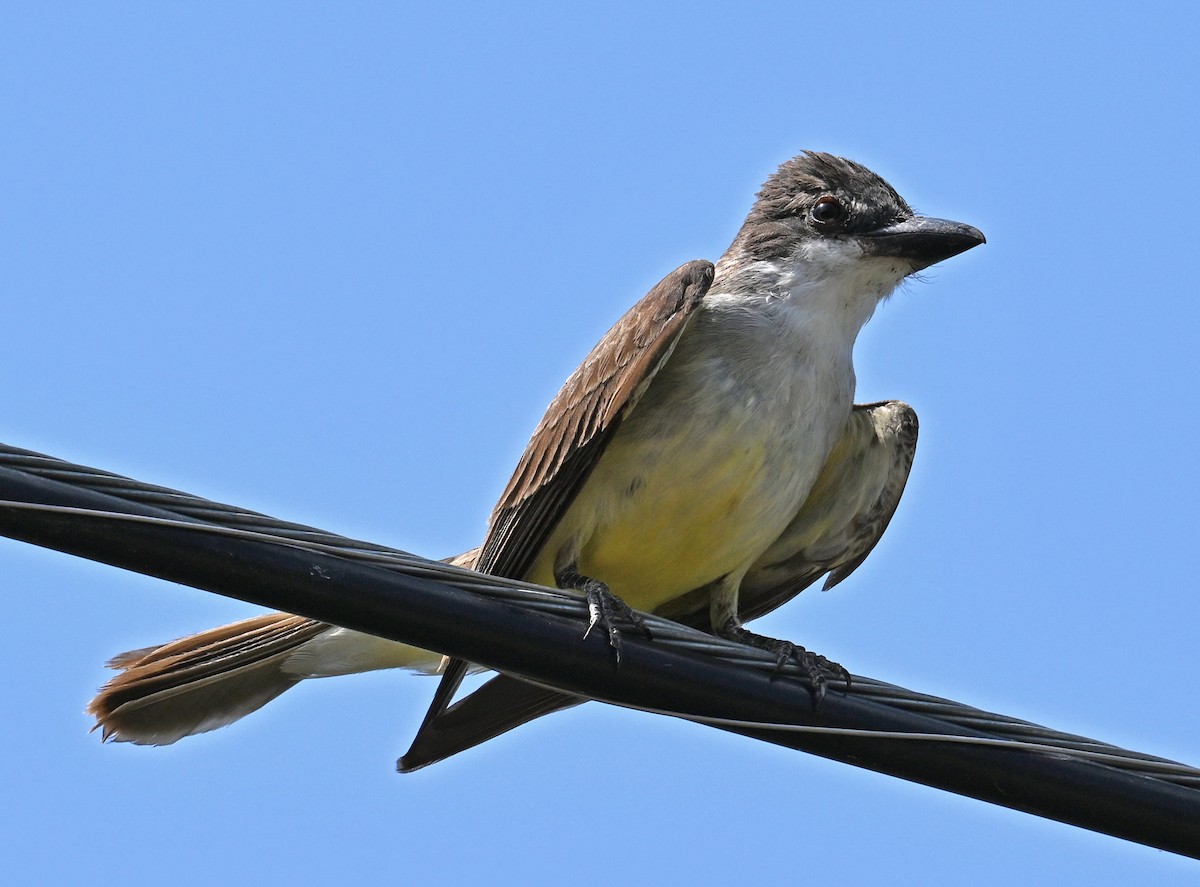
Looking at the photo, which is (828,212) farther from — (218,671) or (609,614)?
(218,671)

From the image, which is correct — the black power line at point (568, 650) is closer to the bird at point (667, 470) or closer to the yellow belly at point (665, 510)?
the bird at point (667, 470)

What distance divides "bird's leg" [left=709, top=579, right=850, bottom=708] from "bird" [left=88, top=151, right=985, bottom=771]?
14mm

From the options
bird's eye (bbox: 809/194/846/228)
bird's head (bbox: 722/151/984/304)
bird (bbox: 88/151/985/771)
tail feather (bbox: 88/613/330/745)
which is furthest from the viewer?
bird's eye (bbox: 809/194/846/228)

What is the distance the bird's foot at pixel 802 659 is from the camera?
4.12m

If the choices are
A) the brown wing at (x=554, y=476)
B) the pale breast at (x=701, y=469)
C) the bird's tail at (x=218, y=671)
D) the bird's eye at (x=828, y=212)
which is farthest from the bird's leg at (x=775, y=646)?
the bird's eye at (x=828, y=212)

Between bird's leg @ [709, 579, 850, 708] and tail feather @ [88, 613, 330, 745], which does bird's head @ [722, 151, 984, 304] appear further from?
tail feather @ [88, 613, 330, 745]

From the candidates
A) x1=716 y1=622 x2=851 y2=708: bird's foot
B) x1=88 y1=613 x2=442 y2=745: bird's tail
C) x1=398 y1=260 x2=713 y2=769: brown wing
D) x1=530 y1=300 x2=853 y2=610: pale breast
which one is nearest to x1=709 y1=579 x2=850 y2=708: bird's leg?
x1=716 y1=622 x2=851 y2=708: bird's foot

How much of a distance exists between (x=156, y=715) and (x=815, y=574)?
2.95 m

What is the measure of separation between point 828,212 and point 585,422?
1.75 meters

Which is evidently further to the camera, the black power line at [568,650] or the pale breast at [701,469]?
the pale breast at [701,469]

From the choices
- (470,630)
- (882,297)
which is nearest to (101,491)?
(470,630)

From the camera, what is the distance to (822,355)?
6457 mm

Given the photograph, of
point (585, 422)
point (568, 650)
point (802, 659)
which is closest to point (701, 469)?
point (585, 422)

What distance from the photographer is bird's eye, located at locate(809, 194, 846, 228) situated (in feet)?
22.7
